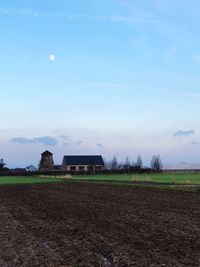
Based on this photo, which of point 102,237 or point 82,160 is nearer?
point 102,237

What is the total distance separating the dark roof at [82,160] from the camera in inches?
6791

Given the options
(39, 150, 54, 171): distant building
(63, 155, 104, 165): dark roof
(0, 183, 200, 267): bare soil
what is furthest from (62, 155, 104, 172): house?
(0, 183, 200, 267): bare soil

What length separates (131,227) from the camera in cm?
1852

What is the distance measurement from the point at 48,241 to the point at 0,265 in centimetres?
383

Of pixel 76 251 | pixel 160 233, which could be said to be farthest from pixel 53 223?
pixel 76 251

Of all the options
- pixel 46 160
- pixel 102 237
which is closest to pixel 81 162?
pixel 46 160

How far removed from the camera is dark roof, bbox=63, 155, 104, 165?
566 feet

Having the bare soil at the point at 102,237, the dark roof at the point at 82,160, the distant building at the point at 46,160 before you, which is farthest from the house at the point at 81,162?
the bare soil at the point at 102,237

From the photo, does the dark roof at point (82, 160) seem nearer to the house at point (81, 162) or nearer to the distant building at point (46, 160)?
the house at point (81, 162)

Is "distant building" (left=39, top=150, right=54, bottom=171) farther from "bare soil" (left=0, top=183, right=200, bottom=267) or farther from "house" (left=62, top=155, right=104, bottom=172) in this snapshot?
"bare soil" (left=0, top=183, right=200, bottom=267)

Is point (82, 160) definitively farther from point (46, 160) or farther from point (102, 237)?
point (102, 237)

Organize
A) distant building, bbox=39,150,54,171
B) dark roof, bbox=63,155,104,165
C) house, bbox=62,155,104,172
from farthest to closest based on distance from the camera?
distant building, bbox=39,150,54,171 < dark roof, bbox=63,155,104,165 < house, bbox=62,155,104,172

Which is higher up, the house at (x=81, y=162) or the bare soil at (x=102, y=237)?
the house at (x=81, y=162)

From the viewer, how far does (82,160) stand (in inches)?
6895
